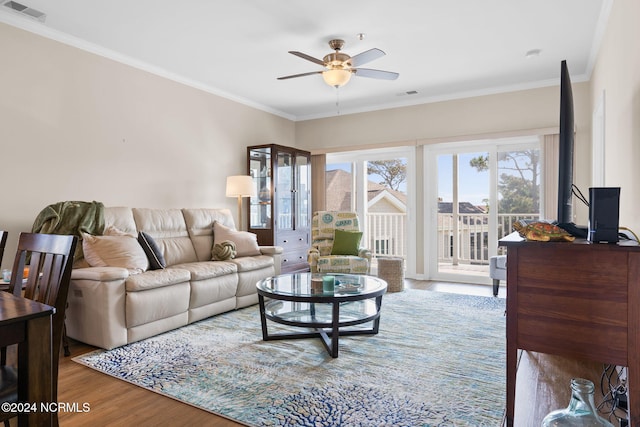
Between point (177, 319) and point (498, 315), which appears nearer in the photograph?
point (177, 319)

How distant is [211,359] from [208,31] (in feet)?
9.21

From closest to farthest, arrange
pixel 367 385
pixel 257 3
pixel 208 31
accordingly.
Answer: pixel 367 385, pixel 257 3, pixel 208 31

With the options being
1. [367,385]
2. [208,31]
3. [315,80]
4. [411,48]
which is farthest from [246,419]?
[315,80]

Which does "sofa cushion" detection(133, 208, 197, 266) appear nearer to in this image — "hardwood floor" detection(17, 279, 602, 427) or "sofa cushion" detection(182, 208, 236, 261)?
"sofa cushion" detection(182, 208, 236, 261)

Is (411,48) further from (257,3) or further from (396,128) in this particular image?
(396,128)

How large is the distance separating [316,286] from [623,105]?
2.48 m

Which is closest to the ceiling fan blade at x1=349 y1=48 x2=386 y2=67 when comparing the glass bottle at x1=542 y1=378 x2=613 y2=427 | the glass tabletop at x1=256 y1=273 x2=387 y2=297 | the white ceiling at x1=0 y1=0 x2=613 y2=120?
the white ceiling at x1=0 y1=0 x2=613 y2=120

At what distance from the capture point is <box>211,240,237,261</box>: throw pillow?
4.16 meters

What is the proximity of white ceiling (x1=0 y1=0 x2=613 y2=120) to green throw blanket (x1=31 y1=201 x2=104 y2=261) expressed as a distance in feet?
5.22

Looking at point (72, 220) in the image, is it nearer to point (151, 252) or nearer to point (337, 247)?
point (151, 252)

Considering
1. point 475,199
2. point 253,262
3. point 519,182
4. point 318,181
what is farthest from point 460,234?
point 253,262

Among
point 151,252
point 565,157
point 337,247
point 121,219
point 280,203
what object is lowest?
point 337,247

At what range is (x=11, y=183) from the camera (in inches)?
127

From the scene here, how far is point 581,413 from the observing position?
1.19 meters
